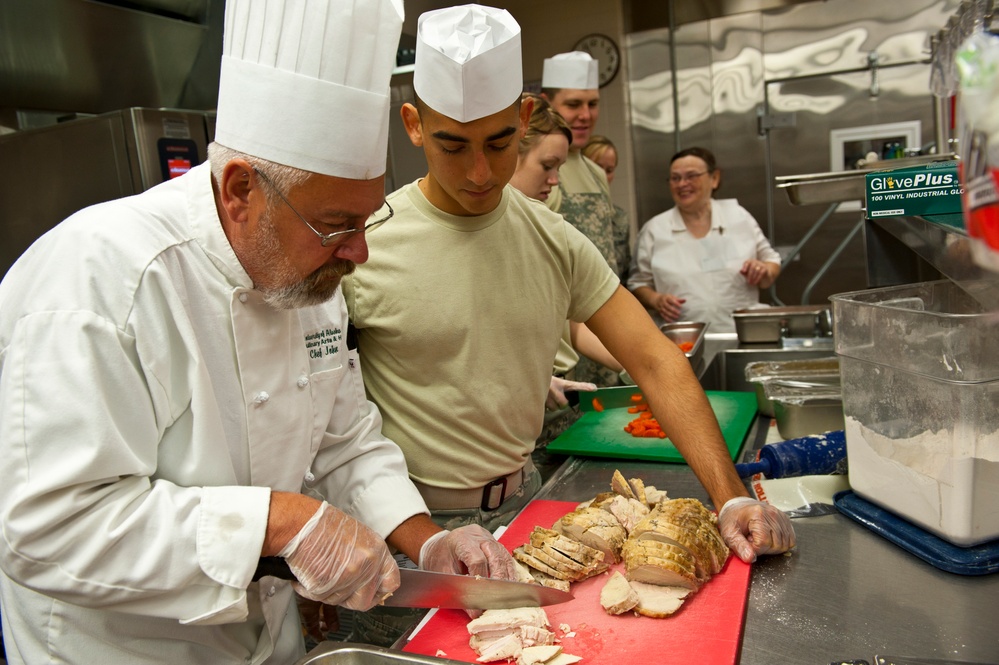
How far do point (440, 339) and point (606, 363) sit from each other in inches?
50.5

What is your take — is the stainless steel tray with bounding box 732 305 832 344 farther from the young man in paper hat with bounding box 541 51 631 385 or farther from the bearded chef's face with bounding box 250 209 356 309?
the bearded chef's face with bounding box 250 209 356 309

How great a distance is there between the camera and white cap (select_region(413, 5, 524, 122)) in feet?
5.50

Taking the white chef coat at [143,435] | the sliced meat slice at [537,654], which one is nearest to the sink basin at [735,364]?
the sliced meat slice at [537,654]

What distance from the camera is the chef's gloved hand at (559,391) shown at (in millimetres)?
2523

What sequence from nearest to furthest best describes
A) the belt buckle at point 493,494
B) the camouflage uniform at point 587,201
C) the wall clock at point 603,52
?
1. the belt buckle at point 493,494
2. the camouflage uniform at point 587,201
3. the wall clock at point 603,52

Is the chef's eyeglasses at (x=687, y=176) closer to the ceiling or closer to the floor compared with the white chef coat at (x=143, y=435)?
closer to the ceiling

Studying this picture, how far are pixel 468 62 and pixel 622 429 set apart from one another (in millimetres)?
1232

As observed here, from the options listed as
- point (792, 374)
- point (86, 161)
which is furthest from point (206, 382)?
point (86, 161)

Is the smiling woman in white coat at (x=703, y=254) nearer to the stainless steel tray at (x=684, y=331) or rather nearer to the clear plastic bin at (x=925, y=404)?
the stainless steel tray at (x=684, y=331)

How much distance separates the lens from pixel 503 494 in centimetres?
190

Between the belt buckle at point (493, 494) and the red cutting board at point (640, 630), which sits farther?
the belt buckle at point (493, 494)

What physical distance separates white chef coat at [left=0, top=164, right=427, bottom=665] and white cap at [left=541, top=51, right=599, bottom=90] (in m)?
2.92

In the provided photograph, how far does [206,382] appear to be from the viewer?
123cm

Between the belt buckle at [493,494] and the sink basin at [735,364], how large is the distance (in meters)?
1.34
